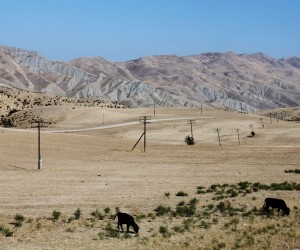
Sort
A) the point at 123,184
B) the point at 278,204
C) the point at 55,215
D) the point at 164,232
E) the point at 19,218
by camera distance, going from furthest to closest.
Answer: the point at 123,184
the point at 55,215
the point at 278,204
the point at 19,218
the point at 164,232

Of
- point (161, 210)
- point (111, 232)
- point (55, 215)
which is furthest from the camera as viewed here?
point (161, 210)

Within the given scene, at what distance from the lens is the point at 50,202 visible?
118 ft

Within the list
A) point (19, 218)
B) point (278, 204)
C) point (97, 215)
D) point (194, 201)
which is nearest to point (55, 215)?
point (19, 218)

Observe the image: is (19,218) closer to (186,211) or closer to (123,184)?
(186,211)

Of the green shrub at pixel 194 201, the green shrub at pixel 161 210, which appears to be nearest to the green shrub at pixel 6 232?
the green shrub at pixel 161 210

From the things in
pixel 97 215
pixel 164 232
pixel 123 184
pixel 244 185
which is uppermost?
pixel 244 185

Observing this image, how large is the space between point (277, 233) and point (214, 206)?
887 centimetres

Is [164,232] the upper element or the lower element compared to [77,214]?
upper

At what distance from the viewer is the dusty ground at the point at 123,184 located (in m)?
24.7

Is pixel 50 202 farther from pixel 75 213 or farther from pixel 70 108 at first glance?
pixel 70 108

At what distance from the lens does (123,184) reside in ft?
150

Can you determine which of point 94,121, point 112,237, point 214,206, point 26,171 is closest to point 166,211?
point 214,206

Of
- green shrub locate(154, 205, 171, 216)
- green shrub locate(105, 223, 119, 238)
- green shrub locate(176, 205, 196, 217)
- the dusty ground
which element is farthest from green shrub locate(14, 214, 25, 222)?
green shrub locate(176, 205, 196, 217)

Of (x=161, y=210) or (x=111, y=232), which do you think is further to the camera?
(x=161, y=210)
